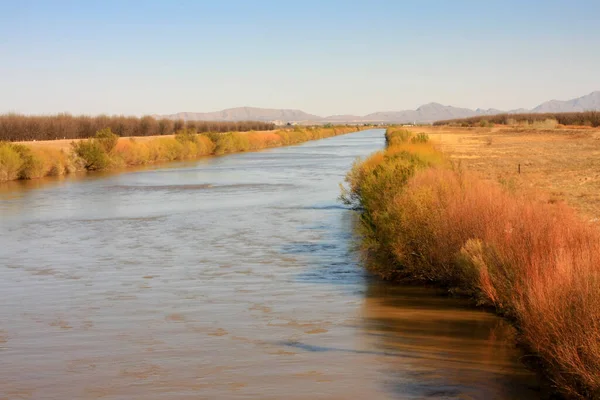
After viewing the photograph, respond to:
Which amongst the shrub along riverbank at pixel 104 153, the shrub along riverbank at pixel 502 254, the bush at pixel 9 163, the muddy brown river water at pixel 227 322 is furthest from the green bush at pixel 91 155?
the shrub along riverbank at pixel 502 254

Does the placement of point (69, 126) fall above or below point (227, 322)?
above

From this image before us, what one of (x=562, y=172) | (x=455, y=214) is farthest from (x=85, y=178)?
(x=455, y=214)

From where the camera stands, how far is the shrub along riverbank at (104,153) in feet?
123

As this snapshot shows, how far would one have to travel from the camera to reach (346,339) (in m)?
10.1

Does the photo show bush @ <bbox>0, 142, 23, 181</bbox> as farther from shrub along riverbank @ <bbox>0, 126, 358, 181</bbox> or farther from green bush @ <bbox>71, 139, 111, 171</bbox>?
green bush @ <bbox>71, 139, 111, 171</bbox>

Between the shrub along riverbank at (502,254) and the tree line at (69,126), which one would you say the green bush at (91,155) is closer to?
the tree line at (69,126)

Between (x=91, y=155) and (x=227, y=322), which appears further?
(x=91, y=155)

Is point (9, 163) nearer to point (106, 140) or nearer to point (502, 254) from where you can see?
point (106, 140)

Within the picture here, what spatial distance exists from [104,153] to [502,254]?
38525 mm

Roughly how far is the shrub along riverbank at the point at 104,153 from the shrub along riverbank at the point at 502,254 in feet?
82.2

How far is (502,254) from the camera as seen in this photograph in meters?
10.1

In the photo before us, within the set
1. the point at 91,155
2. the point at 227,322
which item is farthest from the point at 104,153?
the point at 227,322

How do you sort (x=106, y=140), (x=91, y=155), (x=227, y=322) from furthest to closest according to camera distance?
(x=106, y=140) → (x=91, y=155) → (x=227, y=322)

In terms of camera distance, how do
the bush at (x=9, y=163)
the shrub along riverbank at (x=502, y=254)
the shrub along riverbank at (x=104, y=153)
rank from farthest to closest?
the shrub along riverbank at (x=104, y=153)
the bush at (x=9, y=163)
the shrub along riverbank at (x=502, y=254)
